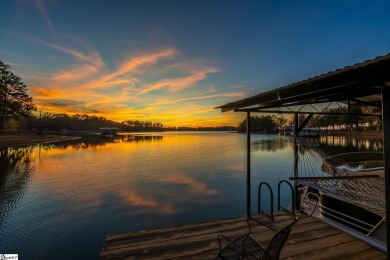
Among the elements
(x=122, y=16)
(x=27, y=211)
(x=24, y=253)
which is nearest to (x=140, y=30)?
(x=122, y=16)

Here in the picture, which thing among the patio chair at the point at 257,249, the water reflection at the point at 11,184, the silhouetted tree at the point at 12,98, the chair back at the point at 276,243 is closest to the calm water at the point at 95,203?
the water reflection at the point at 11,184

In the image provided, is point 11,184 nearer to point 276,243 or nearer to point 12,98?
point 276,243

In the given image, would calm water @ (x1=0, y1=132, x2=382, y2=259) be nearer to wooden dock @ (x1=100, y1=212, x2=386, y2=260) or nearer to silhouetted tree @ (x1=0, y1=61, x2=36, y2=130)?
wooden dock @ (x1=100, y1=212, x2=386, y2=260)

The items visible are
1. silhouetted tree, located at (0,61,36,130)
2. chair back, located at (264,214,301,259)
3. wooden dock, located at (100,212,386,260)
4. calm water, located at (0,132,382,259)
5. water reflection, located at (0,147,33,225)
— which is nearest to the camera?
chair back, located at (264,214,301,259)

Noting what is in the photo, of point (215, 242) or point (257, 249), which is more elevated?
→ point (257, 249)

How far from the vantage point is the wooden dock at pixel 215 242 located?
3377 millimetres

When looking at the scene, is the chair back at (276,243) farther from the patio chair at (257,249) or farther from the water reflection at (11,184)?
the water reflection at (11,184)

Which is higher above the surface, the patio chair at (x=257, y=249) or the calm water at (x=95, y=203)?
the patio chair at (x=257, y=249)

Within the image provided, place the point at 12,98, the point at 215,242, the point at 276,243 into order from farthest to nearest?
the point at 12,98
the point at 215,242
the point at 276,243

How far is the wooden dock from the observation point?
11.1 feet

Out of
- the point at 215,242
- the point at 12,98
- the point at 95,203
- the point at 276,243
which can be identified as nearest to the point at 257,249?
the point at 276,243

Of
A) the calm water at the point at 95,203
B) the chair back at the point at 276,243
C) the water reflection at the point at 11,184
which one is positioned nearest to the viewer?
the chair back at the point at 276,243

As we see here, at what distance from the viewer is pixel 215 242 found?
3754mm

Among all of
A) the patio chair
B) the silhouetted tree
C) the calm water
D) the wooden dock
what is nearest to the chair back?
the patio chair
